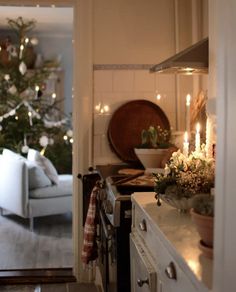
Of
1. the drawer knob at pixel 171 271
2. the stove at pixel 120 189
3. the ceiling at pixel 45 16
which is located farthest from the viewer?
the ceiling at pixel 45 16

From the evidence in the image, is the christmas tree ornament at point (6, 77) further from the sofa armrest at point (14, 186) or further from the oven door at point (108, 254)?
the oven door at point (108, 254)

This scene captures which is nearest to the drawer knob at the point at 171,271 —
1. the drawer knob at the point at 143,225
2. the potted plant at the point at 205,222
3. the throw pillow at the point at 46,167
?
the potted plant at the point at 205,222

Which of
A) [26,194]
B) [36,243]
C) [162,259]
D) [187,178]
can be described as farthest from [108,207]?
[26,194]

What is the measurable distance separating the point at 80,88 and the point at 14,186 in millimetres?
2055

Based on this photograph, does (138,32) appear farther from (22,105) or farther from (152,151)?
(22,105)

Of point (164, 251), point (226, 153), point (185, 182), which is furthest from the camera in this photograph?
point (185, 182)

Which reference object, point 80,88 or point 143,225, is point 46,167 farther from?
point 143,225

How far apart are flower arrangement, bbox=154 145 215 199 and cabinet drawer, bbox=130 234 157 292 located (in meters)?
0.22

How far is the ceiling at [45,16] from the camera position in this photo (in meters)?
5.00

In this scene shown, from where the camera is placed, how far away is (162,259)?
1.26 meters

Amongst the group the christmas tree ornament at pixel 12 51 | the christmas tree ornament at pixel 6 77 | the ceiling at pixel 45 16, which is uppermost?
the ceiling at pixel 45 16

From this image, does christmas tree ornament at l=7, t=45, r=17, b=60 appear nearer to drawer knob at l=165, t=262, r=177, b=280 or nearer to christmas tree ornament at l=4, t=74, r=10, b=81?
christmas tree ornament at l=4, t=74, r=10, b=81

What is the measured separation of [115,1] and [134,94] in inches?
24.7

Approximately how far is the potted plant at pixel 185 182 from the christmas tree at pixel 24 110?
4221 millimetres
